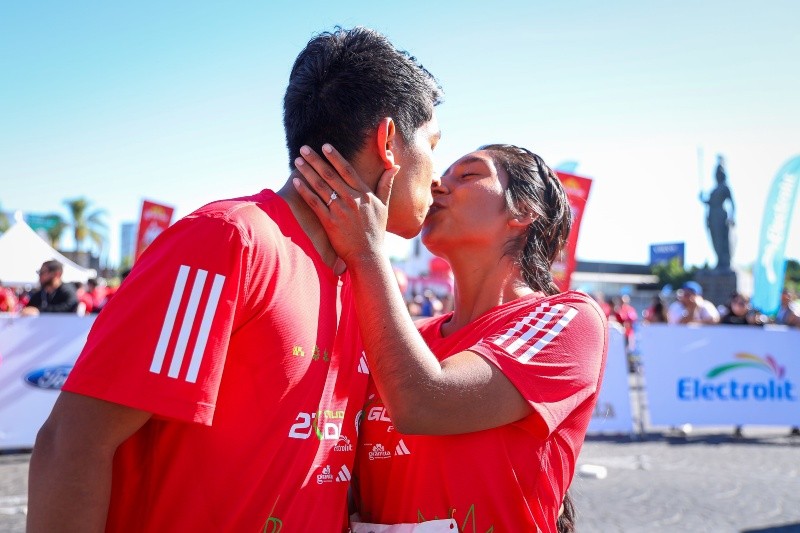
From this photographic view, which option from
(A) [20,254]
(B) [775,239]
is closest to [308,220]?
(A) [20,254]

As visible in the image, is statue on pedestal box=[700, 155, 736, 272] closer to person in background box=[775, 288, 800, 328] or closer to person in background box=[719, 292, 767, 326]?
person in background box=[775, 288, 800, 328]

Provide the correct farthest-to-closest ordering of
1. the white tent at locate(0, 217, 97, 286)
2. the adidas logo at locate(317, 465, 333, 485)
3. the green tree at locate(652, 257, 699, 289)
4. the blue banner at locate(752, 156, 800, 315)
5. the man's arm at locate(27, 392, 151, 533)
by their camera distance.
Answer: the green tree at locate(652, 257, 699, 289)
the blue banner at locate(752, 156, 800, 315)
the white tent at locate(0, 217, 97, 286)
the adidas logo at locate(317, 465, 333, 485)
the man's arm at locate(27, 392, 151, 533)

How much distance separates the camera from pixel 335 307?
1681mm

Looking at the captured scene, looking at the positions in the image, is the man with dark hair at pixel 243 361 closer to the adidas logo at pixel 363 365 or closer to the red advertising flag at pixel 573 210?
the adidas logo at pixel 363 365

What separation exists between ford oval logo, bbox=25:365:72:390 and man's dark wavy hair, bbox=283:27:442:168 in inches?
272

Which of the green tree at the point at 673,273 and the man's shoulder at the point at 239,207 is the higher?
the man's shoulder at the point at 239,207

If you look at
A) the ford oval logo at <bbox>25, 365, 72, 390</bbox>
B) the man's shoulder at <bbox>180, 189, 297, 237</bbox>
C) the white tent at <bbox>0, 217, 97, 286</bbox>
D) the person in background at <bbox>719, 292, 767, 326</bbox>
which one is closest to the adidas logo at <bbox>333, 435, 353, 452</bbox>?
the man's shoulder at <bbox>180, 189, 297, 237</bbox>

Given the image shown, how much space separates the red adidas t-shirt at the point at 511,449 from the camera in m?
1.81

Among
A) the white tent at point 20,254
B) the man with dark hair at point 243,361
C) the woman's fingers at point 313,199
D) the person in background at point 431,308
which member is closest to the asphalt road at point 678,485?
the man with dark hair at point 243,361

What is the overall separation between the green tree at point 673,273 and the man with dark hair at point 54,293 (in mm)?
46490

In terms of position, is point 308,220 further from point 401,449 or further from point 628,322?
point 628,322

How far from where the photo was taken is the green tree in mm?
49500

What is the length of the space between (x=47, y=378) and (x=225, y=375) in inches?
281

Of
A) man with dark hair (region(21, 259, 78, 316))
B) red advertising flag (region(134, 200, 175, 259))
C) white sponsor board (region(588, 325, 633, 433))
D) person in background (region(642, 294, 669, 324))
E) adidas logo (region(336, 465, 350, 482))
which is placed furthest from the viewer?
person in background (region(642, 294, 669, 324))
